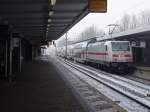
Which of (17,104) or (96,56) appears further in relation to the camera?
(96,56)

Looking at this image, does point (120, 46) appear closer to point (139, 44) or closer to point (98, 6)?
point (139, 44)

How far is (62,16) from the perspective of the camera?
20469 millimetres

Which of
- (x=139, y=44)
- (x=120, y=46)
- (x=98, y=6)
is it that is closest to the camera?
(x=98, y=6)

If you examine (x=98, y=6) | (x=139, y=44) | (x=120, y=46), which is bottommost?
(x=120, y=46)

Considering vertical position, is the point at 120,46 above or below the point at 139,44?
below

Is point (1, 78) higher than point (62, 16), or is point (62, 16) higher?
point (62, 16)

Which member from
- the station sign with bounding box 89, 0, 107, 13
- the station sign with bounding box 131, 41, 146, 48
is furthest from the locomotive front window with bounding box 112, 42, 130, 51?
the station sign with bounding box 89, 0, 107, 13

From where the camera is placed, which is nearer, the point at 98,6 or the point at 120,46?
the point at 98,6

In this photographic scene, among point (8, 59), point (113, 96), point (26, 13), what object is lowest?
point (113, 96)

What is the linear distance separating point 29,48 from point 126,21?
4817 cm

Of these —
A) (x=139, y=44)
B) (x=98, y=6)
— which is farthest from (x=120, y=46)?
(x=98, y=6)

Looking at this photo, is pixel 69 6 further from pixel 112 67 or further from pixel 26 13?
pixel 112 67

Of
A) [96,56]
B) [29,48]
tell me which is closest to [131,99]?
[96,56]

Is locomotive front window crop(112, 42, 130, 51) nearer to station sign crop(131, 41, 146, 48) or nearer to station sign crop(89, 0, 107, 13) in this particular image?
station sign crop(131, 41, 146, 48)
